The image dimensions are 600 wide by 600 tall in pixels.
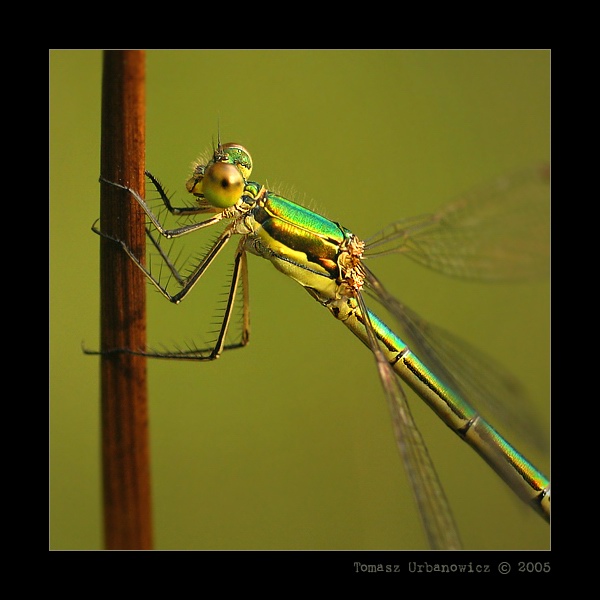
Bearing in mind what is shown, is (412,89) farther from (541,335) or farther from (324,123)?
(541,335)

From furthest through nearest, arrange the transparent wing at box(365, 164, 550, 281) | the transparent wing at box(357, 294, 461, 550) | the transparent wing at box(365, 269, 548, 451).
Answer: the transparent wing at box(365, 164, 550, 281), the transparent wing at box(365, 269, 548, 451), the transparent wing at box(357, 294, 461, 550)

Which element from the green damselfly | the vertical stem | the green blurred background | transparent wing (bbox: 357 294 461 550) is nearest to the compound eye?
the green damselfly

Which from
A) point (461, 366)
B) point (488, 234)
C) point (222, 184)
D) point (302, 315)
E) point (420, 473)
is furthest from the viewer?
point (302, 315)

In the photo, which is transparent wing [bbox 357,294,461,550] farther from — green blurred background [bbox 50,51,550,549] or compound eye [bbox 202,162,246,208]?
compound eye [bbox 202,162,246,208]

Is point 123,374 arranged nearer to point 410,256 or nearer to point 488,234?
point 410,256

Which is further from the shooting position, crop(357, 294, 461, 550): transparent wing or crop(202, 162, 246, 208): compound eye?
crop(202, 162, 246, 208): compound eye

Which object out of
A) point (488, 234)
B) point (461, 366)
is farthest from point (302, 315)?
point (488, 234)

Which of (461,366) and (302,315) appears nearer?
(461,366)

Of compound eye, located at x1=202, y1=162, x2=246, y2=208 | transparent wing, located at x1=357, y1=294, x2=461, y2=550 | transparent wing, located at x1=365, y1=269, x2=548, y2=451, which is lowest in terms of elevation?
transparent wing, located at x1=357, y1=294, x2=461, y2=550
